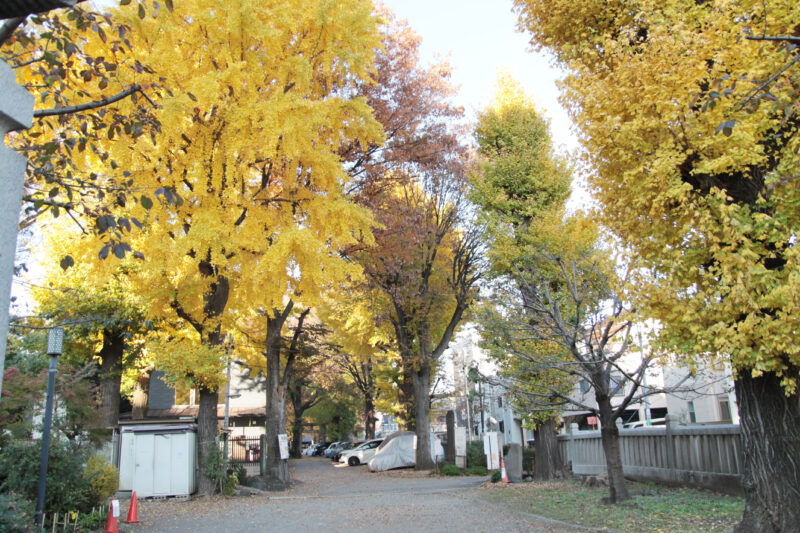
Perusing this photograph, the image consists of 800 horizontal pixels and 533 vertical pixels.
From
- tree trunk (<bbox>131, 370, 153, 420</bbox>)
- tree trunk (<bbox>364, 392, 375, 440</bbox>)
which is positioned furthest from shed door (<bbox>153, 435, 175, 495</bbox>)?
tree trunk (<bbox>364, 392, 375, 440</bbox>)

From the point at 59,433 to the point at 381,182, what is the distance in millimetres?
10747

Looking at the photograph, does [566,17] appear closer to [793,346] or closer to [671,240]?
[671,240]

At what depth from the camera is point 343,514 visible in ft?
Answer: 37.1

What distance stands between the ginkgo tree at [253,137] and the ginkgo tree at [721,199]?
191 inches

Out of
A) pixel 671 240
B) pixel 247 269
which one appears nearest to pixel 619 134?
pixel 671 240

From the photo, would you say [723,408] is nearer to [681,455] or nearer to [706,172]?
[681,455]

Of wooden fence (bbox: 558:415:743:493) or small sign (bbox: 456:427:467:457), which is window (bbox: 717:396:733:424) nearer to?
small sign (bbox: 456:427:467:457)

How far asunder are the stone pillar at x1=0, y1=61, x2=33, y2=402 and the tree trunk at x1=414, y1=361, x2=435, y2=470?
71.0ft

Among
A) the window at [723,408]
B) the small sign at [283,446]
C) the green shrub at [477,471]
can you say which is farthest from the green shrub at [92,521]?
the window at [723,408]

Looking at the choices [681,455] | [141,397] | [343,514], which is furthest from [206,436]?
[141,397]

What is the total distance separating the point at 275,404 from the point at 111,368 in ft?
23.0

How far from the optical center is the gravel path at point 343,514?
31.3 ft

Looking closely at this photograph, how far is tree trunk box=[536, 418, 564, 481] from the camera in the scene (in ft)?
53.6

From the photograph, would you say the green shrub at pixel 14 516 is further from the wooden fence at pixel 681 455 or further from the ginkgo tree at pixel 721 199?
the wooden fence at pixel 681 455
